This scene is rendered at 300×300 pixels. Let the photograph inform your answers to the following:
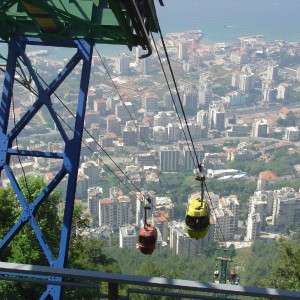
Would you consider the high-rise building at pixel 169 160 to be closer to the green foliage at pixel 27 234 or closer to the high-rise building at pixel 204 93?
the high-rise building at pixel 204 93

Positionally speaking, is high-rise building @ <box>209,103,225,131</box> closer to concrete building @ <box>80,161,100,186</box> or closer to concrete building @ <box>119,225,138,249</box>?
concrete building @ <box>80,161,100,186</box>

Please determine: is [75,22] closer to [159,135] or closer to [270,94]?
[159,135]

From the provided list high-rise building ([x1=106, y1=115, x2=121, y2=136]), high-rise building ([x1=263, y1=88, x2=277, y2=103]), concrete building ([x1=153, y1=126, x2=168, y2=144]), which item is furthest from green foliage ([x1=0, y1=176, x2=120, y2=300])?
high-rise building ([x1=263, y1=88, x2=277, y2=103])

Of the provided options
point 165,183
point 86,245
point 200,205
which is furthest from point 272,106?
point 200,205

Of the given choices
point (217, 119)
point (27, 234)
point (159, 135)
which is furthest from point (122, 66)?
point (27, 234)

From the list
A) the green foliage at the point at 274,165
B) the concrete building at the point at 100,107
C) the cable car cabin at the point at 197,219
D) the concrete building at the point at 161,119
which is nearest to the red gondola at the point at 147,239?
the cable car cabin at the point at 197,219
